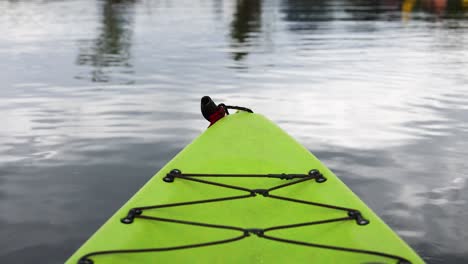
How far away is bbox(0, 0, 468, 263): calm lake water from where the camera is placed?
20.2 feet

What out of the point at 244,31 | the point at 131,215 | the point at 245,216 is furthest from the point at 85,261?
A: the point at 244,31

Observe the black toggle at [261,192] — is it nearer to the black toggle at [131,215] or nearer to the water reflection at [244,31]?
the black toggle at [131,215]

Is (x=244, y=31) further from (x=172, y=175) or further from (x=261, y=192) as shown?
(x=261, y=192)

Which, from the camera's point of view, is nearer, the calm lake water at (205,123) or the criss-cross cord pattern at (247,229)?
the criss-cross cord pattern at (247,229)

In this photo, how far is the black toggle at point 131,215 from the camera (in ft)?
14.0

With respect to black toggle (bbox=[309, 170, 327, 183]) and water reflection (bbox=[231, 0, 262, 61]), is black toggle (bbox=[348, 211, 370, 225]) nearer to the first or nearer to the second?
black toggle (bbox=[309, 170, 327, 183])

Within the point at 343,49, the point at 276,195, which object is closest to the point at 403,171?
the point at 276,195

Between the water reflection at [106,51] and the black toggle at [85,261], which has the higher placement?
the black toggle at [85,261]

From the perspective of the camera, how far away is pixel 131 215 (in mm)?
4324

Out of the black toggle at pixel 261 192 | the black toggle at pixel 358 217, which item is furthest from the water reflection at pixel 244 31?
the black toggle at pixel 358 217

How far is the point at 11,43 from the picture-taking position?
21.8m

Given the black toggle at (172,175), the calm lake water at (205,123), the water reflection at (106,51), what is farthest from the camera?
the water reflection at (106,51)

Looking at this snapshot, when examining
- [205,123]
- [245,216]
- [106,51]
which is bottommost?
[205,123]

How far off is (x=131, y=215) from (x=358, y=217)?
5.71 ft
